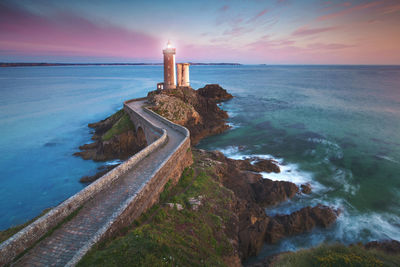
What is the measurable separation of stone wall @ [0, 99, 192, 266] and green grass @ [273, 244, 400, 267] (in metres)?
6.70

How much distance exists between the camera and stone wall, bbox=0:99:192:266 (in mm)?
6795

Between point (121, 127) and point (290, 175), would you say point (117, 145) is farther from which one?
point (290, 175)

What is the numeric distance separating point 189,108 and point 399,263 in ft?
88.0

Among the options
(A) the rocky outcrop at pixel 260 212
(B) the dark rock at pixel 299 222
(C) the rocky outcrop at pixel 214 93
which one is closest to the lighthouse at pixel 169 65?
(C) the rocky outcrop at pixel 214 93

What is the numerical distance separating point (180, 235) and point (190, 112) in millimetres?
23530

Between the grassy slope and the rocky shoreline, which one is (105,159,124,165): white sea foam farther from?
the grassy slope

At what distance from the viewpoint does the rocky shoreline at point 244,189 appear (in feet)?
39.2

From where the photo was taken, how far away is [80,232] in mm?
7828

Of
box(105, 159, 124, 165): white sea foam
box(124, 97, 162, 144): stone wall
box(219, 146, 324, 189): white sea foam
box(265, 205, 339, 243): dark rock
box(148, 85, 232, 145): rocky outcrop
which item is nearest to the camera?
box(265, 205, 339, 243): dark rock

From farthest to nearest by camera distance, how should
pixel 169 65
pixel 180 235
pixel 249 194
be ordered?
1. pixel 169 65
2. pixel 249 194
3. pixel 180 235

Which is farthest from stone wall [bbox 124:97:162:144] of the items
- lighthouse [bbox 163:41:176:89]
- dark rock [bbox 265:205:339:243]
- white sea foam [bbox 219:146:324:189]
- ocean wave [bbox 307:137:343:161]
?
ocean wave [bbox 307:137:343:161]

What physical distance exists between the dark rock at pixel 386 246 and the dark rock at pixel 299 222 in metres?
2.19

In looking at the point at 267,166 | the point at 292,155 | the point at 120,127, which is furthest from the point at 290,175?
the point at 120,127

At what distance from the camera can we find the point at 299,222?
520 inches
